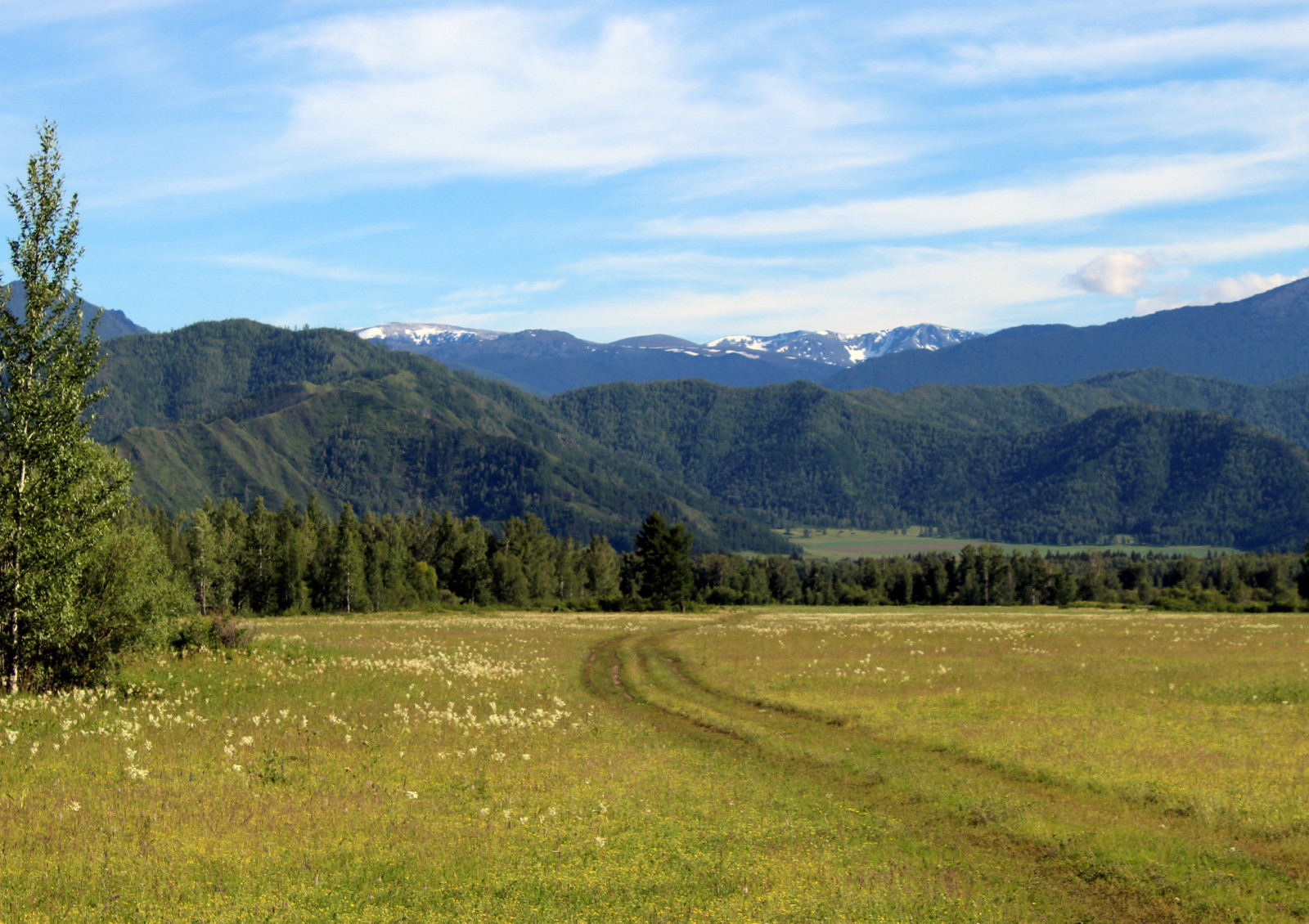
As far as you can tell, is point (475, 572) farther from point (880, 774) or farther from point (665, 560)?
point (880, 774)

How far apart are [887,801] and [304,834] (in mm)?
13445

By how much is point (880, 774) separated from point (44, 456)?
26401 millimetres

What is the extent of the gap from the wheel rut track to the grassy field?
0.12 metres

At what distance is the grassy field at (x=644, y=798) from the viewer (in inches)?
580

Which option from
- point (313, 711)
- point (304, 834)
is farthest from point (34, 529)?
point (304, 834)

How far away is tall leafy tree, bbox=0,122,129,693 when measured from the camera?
87.7 ft

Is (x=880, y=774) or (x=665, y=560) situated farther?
(x=665, y=560)

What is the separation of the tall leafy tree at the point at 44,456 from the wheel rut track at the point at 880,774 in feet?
63.5

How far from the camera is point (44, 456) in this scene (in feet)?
90.6

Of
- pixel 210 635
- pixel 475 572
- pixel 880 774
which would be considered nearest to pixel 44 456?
pixel 210 635

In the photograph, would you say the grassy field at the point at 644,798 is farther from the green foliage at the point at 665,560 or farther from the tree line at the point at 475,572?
the green foliage at the point at 665,560

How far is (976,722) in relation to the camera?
3134 cm

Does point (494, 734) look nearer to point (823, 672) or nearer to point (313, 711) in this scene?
point (313, 711)

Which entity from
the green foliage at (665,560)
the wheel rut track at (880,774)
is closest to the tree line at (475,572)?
the green foliage at (665,560)
